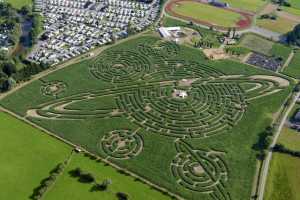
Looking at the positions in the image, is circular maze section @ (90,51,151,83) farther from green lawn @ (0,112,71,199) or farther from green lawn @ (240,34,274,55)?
green lawn @ (240,34,274,55)

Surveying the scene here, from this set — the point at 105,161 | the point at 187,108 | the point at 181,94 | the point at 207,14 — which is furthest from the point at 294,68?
the point at 105,161

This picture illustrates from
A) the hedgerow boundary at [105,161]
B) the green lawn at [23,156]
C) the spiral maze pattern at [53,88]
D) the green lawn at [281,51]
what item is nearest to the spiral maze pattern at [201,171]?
the hedgerow boundary at [105,161]

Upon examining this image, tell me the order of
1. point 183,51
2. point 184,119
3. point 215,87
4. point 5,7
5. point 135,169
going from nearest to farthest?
point 135,169
point 184,119
point 215,87
point 183,51
point 5,7

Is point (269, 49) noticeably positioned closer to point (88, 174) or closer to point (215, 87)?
point (215, 87)

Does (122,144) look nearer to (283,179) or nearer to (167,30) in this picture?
(283,179)

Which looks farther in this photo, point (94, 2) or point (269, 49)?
point (94, 2)

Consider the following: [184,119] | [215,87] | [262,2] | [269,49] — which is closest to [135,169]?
[184,119]

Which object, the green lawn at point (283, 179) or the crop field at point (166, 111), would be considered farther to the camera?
the crop field at point (166, 111)

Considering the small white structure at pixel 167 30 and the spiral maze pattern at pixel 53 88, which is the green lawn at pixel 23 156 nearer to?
the spiral maze pattern at pixel 53 88
